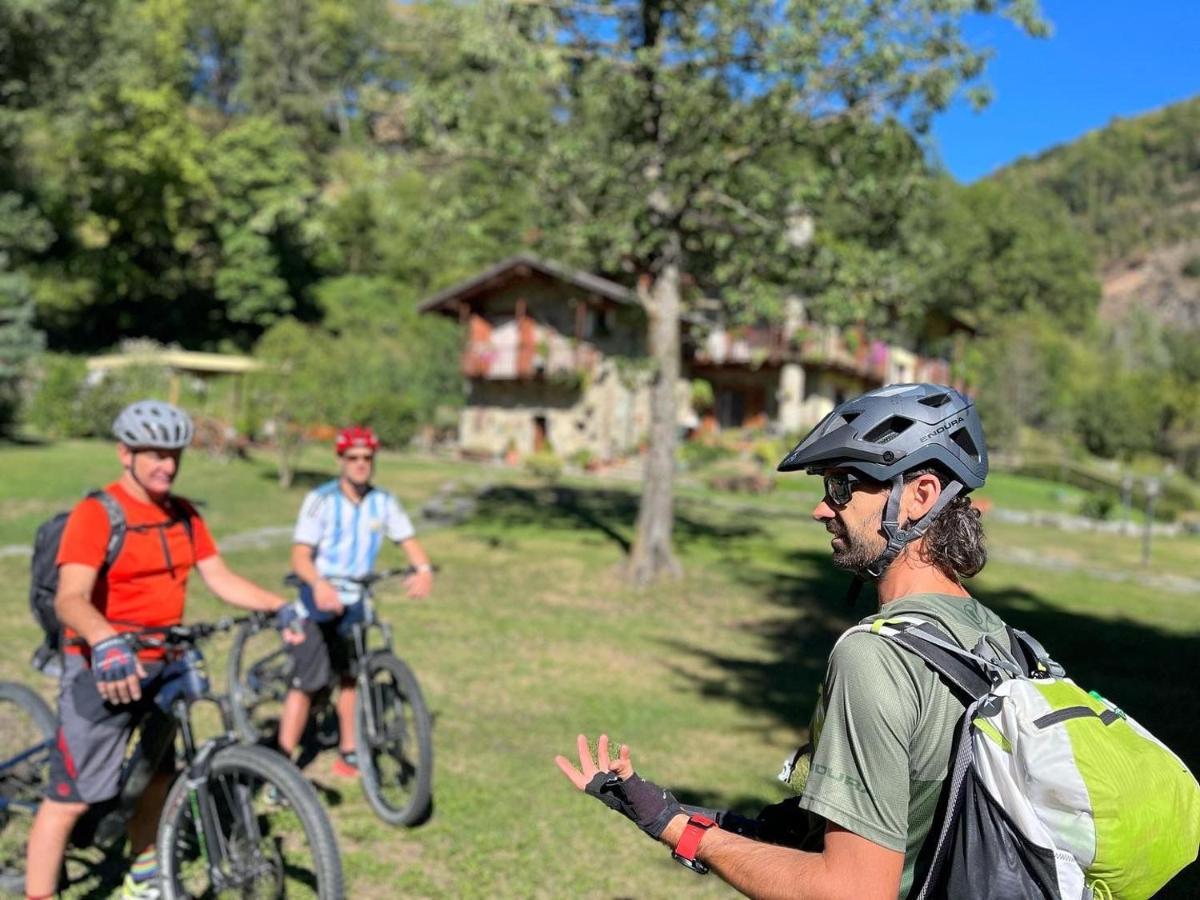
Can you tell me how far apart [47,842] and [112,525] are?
1.23 metres

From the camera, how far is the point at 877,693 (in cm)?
189

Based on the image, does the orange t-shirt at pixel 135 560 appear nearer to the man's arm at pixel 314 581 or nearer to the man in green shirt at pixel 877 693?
the man's arm at pixel 314 581

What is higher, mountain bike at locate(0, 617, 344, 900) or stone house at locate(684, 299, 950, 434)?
stone house at locate(684, 299, 950, 434)

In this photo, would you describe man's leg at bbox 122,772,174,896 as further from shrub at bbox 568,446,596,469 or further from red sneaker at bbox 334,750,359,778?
shrub at bbox 568,446,596,469

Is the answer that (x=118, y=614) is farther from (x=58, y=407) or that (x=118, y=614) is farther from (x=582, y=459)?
(x=582, y=459)

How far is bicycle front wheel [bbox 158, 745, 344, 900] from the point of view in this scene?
12.6 ft

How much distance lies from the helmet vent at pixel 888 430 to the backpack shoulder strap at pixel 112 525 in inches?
119

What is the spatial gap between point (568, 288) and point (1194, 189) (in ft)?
502

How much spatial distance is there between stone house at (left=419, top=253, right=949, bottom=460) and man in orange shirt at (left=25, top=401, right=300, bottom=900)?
96.0 ft

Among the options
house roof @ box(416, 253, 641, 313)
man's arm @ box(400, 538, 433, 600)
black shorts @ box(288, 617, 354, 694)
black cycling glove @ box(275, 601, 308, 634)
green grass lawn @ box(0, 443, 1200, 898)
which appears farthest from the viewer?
house roof @ box(416, 253, 641, 313)

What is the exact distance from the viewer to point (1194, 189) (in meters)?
154

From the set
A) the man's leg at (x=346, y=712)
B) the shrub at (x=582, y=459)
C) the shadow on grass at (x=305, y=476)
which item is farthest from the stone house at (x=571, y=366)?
the man's leg at (x=346, y=712)

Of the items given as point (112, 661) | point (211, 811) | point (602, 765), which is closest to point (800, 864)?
point (602, 765)

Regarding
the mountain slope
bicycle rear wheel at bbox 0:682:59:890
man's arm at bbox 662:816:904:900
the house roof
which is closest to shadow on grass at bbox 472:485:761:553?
the house roof
